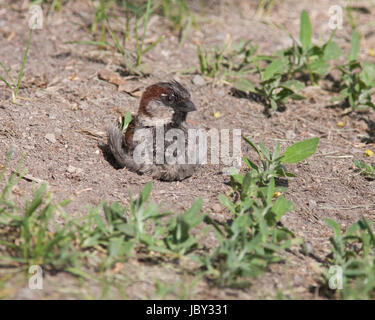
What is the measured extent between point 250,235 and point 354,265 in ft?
2.28

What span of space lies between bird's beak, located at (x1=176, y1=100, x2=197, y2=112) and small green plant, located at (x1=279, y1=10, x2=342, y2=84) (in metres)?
1.62

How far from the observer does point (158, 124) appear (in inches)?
184

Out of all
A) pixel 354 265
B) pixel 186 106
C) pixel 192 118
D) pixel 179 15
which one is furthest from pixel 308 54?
pixel 354 265

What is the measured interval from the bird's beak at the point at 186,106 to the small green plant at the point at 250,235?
91 cm

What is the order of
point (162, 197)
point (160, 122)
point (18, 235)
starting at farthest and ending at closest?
point (160, 122), point (162, 197), point (18, 235)

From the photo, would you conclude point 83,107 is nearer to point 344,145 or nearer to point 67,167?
point 67,167

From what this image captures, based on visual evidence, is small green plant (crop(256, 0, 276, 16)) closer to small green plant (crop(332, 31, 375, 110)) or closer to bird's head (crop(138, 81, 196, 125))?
small green plant (crop(332, 31, 375, 110))

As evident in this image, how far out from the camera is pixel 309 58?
220 inches

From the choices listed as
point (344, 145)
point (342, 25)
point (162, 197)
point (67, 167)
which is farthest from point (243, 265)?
point (342, 25)

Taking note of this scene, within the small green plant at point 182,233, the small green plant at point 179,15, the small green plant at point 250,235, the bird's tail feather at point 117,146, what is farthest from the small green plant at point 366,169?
the small green plant at point 179,15

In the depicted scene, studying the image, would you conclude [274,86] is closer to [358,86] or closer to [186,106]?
[358,86]

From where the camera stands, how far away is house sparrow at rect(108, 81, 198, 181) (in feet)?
14.4

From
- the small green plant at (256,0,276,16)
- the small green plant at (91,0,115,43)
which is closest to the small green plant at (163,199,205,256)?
the small green plant at (91,0,115,43)
